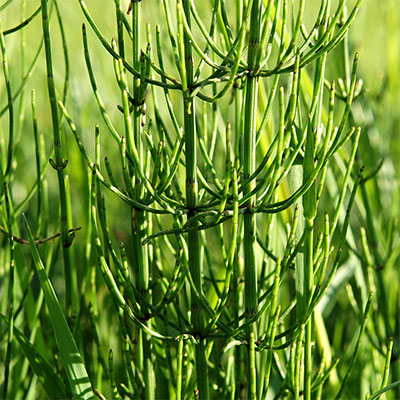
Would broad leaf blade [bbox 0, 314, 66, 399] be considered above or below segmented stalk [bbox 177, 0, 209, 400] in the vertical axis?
below

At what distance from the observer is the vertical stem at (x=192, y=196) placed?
25.7 inches

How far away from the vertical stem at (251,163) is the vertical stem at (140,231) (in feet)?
0.41

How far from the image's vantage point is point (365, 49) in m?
2.15

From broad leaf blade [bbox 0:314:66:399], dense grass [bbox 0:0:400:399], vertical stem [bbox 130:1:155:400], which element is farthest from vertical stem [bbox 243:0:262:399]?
broad leaf blade [bbox 0:314:66:399]

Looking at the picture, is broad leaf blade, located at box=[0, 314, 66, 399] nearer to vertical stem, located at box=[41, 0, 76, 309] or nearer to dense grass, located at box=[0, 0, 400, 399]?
dense grass, located at box=[0, 0, 400, 399]

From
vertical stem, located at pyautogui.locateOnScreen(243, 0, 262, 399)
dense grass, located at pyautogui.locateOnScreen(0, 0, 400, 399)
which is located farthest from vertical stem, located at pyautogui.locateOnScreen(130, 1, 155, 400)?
vertical stem, located at pyautogui.locateOnScreen(243, 0, 262, 399)

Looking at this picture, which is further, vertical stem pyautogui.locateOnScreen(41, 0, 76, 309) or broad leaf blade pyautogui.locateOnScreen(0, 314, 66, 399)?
broad leaf blade pyautogui.locateOnScreen(0, 314, 66, 399)

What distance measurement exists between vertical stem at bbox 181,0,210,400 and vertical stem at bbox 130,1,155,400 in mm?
58

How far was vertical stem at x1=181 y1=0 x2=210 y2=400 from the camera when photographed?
2.15 ft

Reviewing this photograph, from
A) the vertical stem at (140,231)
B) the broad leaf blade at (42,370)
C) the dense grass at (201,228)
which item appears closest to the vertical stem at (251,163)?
the dense grass at (201,228)

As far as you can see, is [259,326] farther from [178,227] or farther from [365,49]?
[365,49]

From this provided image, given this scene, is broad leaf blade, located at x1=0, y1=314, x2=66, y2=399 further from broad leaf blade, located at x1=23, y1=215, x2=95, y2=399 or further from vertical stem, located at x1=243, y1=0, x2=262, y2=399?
vertical stem, located at x1=243, y1=0, x2=262, y2=399

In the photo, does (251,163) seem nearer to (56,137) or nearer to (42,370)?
(56,137)

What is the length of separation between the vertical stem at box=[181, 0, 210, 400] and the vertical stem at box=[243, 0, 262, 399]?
0.06 meters
